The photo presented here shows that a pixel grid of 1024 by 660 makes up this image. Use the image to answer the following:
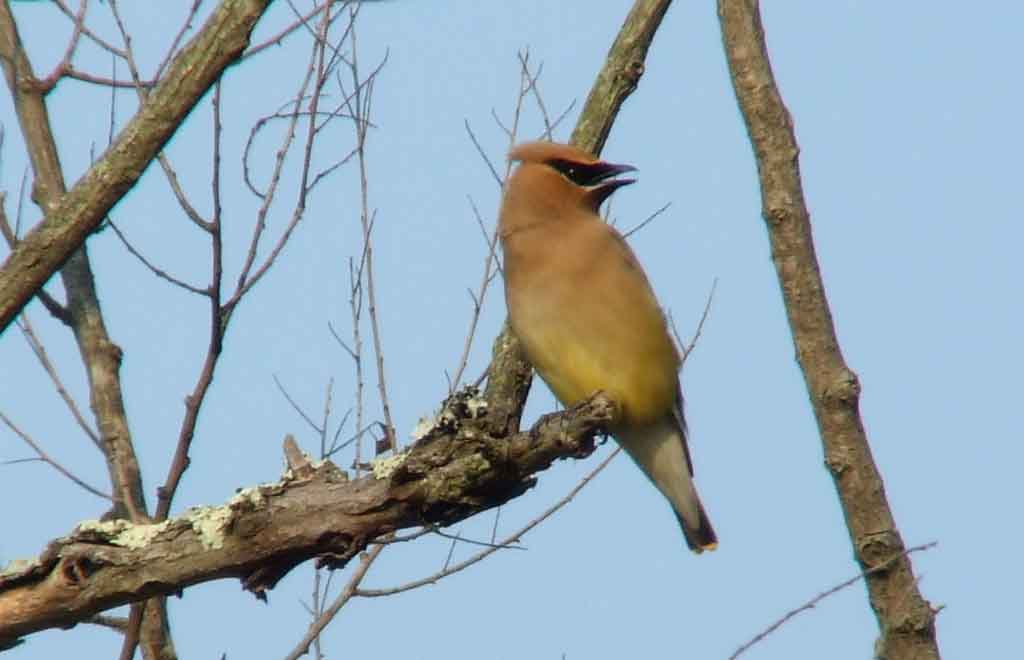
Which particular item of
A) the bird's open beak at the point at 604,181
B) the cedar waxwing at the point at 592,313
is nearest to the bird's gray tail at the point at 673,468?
the cedar waxwing at the point at 592,313

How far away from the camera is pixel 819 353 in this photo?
3.13m

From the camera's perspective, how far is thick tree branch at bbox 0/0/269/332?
387 centimetres

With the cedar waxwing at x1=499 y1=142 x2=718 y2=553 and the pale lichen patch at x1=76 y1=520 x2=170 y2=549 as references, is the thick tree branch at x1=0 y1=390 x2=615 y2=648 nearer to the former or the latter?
the pale lichen patch at x1=76 y1=520 x2=170 y2=549

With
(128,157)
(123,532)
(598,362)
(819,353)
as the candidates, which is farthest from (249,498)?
(598,362)

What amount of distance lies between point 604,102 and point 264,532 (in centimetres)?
235

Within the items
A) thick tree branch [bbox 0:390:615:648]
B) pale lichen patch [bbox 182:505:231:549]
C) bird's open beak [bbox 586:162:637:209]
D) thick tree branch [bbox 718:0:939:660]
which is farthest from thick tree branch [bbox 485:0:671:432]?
thick tree branch [bbox 718:0:939:660]

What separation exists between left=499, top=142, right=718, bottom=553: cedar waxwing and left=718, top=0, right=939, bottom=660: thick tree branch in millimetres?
1920

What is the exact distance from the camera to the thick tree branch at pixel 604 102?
5387 mm

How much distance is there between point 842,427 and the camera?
309 cm

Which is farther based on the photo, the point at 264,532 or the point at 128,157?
the point at 128,157

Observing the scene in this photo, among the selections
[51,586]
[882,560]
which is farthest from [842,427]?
[51,586]

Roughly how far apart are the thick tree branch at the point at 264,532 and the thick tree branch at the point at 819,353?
89 cm

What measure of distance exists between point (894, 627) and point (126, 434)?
2.79 metres

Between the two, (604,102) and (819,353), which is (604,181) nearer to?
(604,102)
